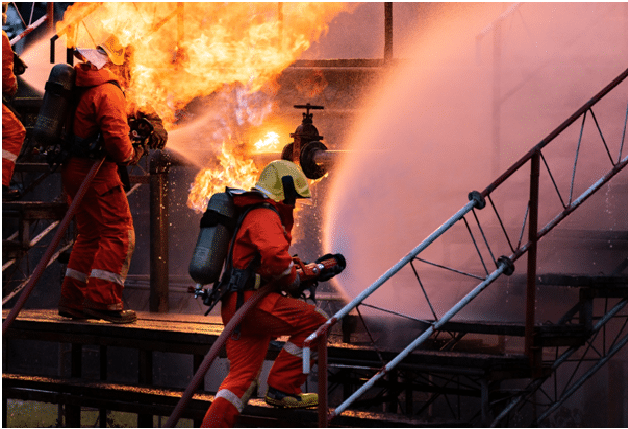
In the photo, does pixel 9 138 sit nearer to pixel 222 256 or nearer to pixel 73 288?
pixel 73 288

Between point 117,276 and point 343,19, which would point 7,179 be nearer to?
point 117,276

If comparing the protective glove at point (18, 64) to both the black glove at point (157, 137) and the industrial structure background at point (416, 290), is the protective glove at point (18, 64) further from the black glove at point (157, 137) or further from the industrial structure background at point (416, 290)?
the industrial structure background at point (416, 290)

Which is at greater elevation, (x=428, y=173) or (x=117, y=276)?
(x=428, y=173)

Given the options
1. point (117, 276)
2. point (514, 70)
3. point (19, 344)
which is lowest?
point (19, 344)

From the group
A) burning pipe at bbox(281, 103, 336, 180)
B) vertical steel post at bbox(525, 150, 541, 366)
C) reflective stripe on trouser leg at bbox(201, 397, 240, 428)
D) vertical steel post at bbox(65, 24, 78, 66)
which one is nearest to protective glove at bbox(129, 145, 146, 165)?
burning pipe at bbox(281, 103, 336, 180)

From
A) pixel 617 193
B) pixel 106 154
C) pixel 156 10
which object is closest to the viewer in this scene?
pixel 106 154

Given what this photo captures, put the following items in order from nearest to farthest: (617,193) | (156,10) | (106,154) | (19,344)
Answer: (106,154) → (156,10) → (617,193) → (19,344)

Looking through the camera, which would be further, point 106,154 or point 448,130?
point 448,130

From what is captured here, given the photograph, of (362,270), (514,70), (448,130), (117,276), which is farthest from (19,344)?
(514,70)

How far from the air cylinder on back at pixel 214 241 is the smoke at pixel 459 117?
14.5 feet

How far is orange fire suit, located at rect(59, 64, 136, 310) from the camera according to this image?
5410 mm

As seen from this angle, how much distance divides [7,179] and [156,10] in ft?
9.86

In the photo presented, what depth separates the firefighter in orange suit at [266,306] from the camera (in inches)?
168

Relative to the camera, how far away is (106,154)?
5.49m
